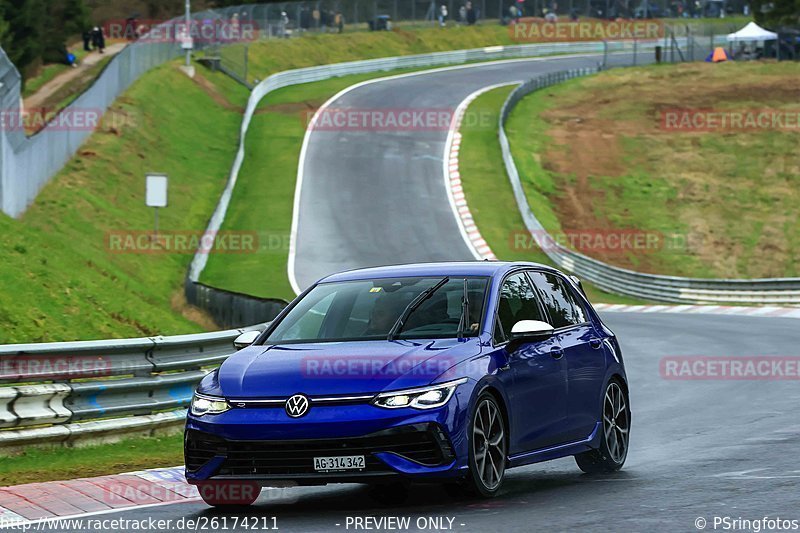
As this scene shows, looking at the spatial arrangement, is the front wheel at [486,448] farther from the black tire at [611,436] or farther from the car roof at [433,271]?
the black tire at [611,436]

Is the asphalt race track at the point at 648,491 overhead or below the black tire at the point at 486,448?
below

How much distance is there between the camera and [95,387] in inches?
489

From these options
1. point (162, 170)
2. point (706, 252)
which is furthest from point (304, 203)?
point (706, 252)

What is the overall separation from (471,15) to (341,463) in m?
89.5

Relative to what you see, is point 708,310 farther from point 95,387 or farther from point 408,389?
point 408,389

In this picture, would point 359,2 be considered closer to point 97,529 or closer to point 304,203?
point 304,203

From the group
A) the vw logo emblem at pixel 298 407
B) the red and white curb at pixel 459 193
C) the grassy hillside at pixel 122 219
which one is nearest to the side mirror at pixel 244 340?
the vw logo emblem at pixel 298 407

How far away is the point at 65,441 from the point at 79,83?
49715 mm

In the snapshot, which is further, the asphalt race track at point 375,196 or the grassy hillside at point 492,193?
the grassy hillside at point 492,193

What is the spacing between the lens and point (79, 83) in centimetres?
5984

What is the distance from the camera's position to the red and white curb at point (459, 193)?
138 feet

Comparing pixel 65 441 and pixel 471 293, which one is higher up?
pixel 471 293

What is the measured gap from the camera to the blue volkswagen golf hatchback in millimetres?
8695

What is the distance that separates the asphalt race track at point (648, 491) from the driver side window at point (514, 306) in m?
1.12
